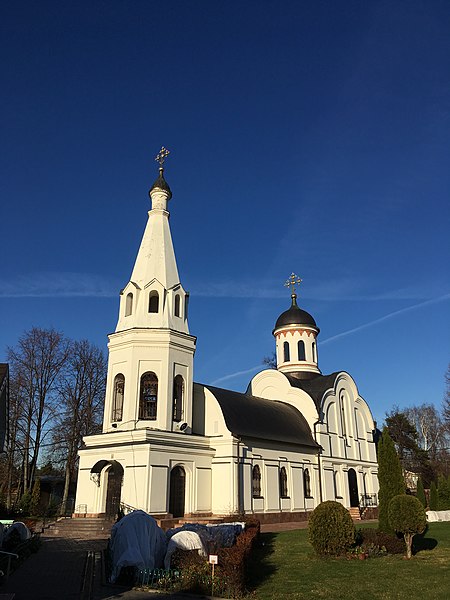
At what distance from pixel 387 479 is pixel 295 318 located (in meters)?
22.2

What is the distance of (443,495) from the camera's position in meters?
34.3

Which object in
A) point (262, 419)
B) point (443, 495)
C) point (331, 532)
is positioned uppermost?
point (262, 419)

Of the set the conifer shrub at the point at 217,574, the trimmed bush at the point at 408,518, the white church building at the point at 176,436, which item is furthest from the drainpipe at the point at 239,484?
the conifer shrub at the point at 217,574

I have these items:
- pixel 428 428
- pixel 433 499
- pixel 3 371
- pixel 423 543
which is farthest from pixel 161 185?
pixel 428 428

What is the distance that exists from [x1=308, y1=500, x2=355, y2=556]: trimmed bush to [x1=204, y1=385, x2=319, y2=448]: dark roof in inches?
402

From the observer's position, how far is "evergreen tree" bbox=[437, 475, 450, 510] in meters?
33.6

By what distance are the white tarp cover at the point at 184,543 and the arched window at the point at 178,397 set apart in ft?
38.9

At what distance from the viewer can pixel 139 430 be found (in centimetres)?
2258

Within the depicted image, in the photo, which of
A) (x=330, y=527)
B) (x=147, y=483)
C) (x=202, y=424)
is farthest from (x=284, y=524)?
(x=330, y=527)

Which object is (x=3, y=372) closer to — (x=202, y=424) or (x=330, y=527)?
(x=202, y=424)

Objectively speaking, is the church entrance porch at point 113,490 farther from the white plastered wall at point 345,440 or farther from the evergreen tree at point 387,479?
the white plastered wall at point 345,440

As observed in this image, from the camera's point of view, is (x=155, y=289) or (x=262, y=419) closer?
(x=155, y=289)

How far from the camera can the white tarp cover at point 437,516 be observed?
29156 mm

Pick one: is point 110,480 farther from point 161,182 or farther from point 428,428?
point 428,428
